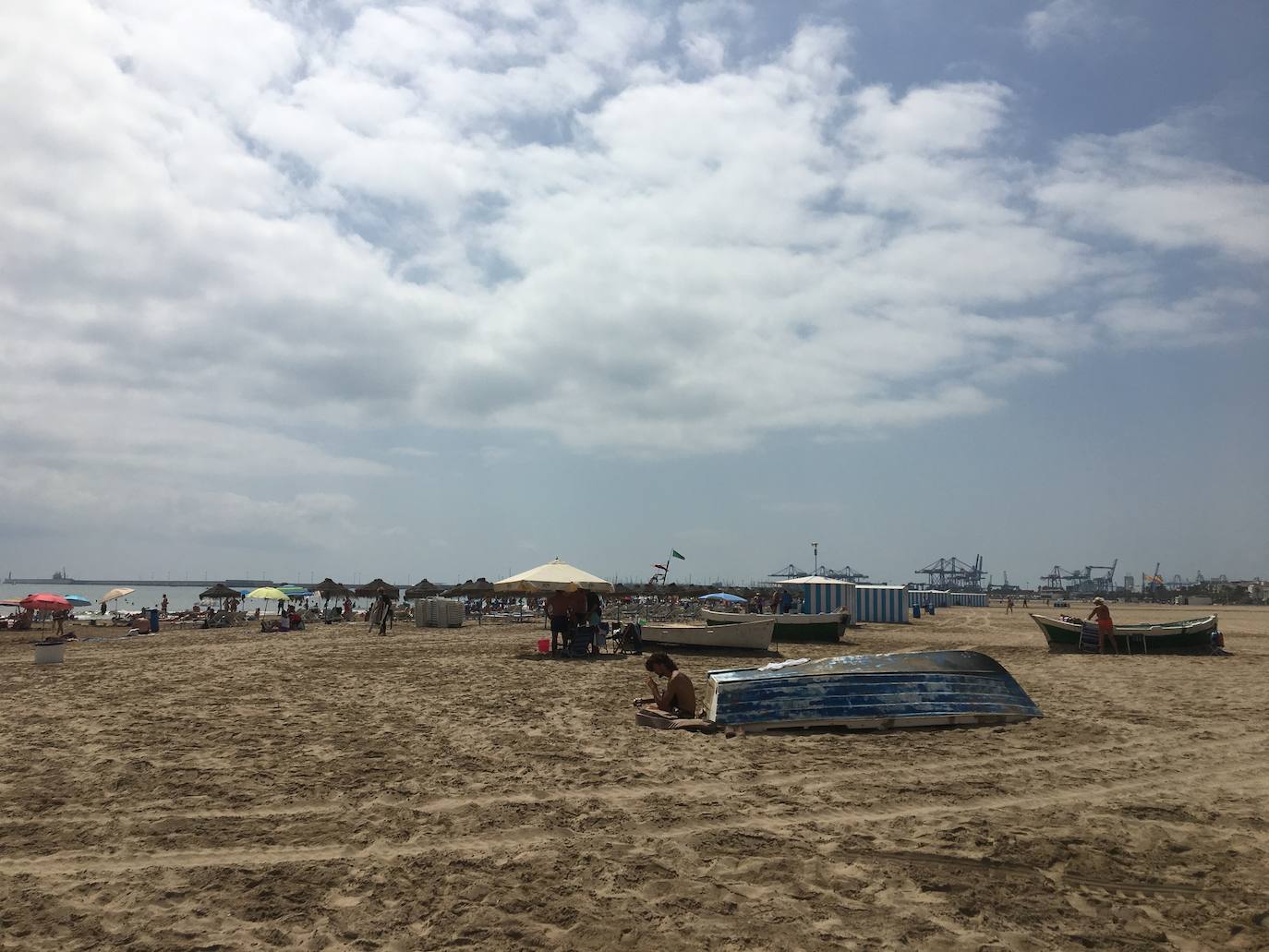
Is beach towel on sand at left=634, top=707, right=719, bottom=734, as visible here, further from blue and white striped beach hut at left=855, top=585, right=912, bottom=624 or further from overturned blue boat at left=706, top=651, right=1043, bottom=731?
blue and white striped beach hut at left=855, top=585, right=912, bottom=624

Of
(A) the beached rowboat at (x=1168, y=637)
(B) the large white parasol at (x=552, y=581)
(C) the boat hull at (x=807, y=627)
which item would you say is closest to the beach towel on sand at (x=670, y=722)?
(B) the large white parasol at (x=552, y=581)

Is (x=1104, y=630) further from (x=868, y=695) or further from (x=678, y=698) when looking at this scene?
(x=678, y=698)

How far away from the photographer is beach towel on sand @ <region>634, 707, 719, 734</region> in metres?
8.54

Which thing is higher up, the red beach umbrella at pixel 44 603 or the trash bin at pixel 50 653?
the red beach umbrella at pixel 44 603

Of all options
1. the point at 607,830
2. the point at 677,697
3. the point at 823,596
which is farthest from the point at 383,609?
the point at 607,830

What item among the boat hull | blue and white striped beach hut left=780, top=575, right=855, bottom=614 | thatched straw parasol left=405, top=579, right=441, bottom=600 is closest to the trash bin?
the boat hull

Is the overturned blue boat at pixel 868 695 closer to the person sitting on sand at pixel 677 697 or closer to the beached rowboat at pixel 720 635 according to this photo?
the person sitting on sand at pixel 677 697

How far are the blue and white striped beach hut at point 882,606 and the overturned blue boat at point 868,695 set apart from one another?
82.7 ft

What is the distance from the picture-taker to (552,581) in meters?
16.7

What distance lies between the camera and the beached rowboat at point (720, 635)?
1783 centimetres

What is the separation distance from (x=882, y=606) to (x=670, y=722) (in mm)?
27403

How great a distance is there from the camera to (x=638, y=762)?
7.22 m

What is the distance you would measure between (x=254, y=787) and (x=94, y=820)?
109 centimetres

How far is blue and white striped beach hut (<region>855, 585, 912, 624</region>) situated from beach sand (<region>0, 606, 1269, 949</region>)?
24.0 m
